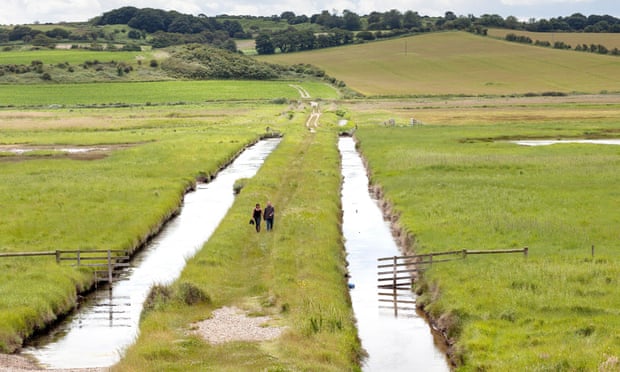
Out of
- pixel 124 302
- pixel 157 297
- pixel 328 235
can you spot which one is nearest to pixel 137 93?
pixel 328 235

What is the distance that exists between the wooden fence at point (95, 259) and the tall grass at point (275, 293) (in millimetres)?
3524

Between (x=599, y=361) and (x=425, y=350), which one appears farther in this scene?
(x=425, y=350)

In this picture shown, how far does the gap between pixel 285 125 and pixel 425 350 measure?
293ft

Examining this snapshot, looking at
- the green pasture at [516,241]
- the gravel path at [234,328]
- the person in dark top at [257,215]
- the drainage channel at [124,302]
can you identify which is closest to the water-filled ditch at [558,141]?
the green pasture at [516,241]

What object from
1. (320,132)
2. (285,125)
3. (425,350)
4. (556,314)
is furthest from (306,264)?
(285,125)

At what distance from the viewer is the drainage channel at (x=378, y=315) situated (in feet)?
91.9

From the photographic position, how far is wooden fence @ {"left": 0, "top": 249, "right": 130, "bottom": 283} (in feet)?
122

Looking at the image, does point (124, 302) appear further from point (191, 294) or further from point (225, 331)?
point (225, 331)

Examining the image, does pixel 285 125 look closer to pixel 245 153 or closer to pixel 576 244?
pixel 245 153

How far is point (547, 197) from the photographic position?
5134 cm

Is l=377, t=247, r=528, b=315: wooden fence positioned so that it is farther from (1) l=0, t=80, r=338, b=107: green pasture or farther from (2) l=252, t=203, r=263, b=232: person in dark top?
(1) l=0, t=80, r=338, b=107: green pasture

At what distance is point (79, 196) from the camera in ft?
181

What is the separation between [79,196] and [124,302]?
71.9ft

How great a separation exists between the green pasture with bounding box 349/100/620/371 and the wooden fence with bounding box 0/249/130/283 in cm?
1337
